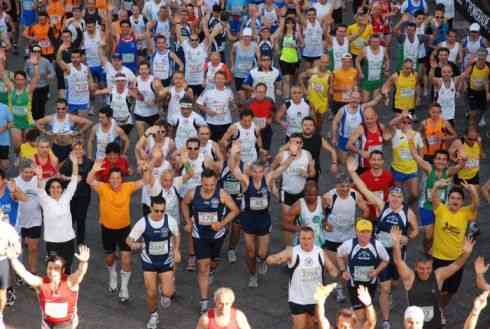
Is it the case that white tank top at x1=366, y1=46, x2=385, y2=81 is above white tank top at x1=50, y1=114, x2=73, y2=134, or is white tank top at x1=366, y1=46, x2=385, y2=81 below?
above

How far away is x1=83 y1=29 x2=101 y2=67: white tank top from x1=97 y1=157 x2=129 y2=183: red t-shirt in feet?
16.4

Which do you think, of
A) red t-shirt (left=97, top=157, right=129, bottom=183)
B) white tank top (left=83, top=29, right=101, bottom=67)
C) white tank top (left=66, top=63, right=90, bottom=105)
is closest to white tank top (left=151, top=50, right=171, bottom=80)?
white tank top (left=83, top=29, right=101, bottom=67)

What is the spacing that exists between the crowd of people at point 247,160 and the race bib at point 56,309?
0.04 feet

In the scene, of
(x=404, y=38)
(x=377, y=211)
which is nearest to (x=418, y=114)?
(x=404, y=38)

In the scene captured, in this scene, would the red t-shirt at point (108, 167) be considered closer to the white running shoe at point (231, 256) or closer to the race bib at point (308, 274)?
the white running shoe at point (231, 256)

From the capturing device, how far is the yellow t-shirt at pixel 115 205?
1298cm

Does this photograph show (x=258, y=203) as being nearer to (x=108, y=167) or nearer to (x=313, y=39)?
(x=108, y=167)

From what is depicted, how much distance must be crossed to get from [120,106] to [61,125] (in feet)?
3.58

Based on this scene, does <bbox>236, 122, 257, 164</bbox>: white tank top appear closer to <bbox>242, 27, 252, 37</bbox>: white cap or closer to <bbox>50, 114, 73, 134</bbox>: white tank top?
<bbox>50, 114, 73, 134</bbox>: white tank top

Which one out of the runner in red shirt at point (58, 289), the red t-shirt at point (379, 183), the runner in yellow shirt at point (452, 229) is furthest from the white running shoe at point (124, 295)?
the runner in yellow shirt at point (452, 229)

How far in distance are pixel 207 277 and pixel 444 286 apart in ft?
8.67

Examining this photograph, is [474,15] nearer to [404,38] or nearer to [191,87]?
[404,38]

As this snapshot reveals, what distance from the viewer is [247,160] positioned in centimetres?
1500

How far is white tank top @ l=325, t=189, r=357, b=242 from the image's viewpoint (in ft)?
42.6
